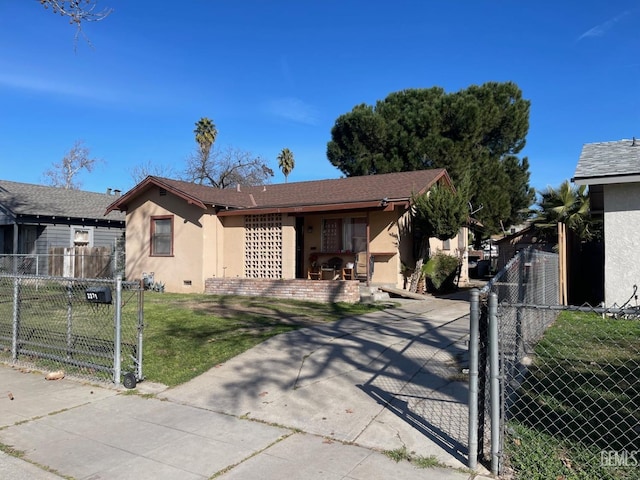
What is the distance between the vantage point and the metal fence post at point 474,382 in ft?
12.4

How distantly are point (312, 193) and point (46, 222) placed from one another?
11.5 metres

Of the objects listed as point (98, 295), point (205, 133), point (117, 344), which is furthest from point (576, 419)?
point (205, 133)

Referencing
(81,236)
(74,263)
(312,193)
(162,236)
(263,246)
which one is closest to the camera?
(263,246)

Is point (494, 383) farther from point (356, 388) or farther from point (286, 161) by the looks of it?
point (286, 161)

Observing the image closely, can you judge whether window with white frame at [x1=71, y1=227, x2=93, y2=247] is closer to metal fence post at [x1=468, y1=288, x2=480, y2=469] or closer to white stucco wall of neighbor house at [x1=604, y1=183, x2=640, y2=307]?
white stucco wall of neighbor house at [x1=604, y1=183, x2=640, y2=307]

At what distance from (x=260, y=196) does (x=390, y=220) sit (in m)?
6.34

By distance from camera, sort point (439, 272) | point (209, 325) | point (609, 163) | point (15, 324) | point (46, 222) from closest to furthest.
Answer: point (15, 324) < point (209, 325) < point (609, 163) < point (439, 272) < point (46, 222)

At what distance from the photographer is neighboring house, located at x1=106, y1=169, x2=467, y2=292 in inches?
623

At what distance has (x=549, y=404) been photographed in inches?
191

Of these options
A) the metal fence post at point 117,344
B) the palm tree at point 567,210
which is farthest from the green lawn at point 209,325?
the palm tree at point 567,210

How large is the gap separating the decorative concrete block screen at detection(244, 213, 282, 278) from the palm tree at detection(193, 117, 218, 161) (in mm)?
29365

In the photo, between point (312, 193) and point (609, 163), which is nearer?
point (609, 163)

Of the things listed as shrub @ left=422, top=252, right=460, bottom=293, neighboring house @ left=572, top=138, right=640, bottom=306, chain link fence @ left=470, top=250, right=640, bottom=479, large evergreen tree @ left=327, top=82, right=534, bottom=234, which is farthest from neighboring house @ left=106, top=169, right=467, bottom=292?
large evergreen tree @ left=327, top=82, right=534, bottom=234

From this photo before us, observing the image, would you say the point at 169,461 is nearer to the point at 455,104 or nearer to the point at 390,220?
the point at 390,220
